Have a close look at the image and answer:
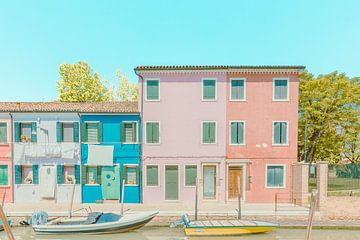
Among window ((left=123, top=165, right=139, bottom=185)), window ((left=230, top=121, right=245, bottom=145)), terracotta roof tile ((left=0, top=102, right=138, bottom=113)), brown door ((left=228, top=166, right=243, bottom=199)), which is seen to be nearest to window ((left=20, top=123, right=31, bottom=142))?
terracotta roof tile ((left=0, top=102, right=138, bottom=113))

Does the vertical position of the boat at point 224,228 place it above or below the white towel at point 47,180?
below

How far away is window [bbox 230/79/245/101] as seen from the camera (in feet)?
50.2

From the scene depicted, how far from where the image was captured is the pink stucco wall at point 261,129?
49.6 feet

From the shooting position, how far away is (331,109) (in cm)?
1994

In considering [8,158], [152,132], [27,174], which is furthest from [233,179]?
[8,158]

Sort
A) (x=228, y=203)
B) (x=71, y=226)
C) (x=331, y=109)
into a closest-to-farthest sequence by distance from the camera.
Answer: (x=71, y=226)
(x=228, y=203)
(x=331, y=109)

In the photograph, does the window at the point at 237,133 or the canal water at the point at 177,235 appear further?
the window at the point at 237,133

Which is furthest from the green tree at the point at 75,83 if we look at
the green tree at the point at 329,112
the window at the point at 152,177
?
the green tree at the point at 329,112

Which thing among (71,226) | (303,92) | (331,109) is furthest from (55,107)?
(331,109)

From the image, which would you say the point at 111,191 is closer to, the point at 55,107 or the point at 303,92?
the point at 55,107

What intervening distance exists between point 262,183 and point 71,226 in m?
12.5

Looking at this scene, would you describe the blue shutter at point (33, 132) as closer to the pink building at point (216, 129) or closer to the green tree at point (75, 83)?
the pink building at point (216, 129)

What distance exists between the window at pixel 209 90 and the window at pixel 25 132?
43.1 feet

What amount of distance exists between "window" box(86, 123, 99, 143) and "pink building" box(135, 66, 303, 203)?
11.5 ft
